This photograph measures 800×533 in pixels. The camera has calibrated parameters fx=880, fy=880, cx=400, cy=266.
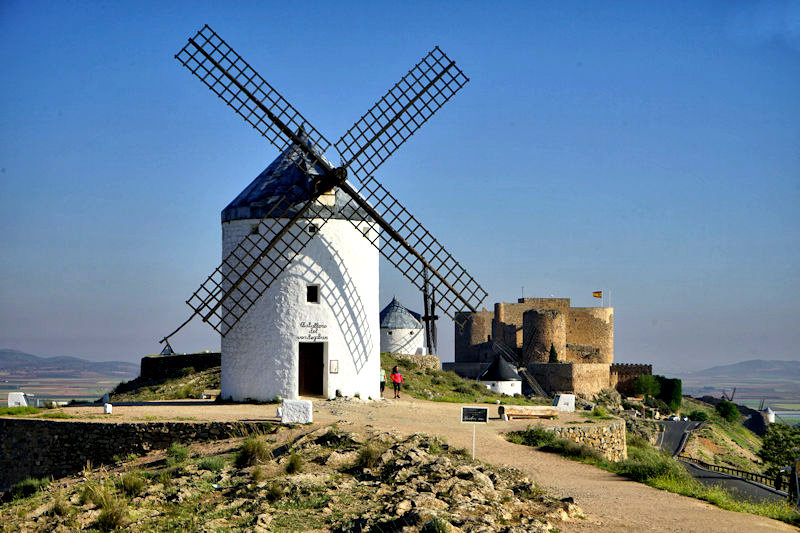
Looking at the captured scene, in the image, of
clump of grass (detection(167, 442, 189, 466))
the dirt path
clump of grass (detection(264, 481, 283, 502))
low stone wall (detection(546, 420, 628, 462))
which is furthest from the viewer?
low stone wall (detection(546, 420, 628, 462))

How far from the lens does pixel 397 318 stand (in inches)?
1863

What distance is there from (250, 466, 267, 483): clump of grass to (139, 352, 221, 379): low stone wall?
741 inches

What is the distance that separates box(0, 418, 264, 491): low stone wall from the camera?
1606cm

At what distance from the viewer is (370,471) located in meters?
12.2

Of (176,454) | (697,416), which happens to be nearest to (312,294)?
(176,454)

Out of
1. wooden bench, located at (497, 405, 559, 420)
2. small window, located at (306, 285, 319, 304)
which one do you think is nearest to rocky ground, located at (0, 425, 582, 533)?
wooden bench, located at (497, 405, 559, 420)

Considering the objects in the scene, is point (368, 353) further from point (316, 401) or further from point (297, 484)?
point (297, 484)

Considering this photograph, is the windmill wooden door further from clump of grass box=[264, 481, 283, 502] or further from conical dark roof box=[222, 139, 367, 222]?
clump of grass box=[264, 481, 283, 502]

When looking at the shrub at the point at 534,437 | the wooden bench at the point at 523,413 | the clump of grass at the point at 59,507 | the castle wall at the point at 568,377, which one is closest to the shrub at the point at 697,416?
the castle wall at the point at 568,377

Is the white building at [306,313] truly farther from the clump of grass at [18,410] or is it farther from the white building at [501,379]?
the white building at [501,379]

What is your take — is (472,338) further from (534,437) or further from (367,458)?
(367,458)

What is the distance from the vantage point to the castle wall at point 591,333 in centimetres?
5928

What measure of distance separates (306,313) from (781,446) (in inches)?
801

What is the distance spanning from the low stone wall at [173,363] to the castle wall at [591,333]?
33.0 m
